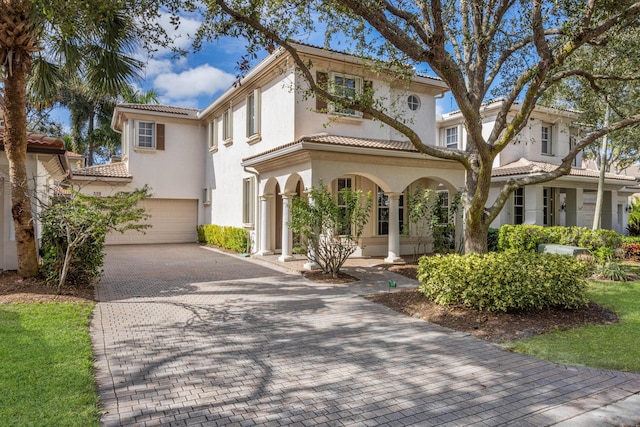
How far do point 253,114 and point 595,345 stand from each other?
47.4 ft

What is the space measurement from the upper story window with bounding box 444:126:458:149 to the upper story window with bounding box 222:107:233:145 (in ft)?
38.1

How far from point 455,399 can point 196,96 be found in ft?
76.7

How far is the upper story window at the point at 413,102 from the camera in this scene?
16.7 meters

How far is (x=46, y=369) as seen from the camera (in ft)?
15.6

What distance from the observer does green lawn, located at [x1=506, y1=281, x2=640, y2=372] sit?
5.43 m

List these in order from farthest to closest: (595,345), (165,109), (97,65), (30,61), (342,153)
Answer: (165,109)
(342,153)
(97,65)
(30,61)
(595,345)

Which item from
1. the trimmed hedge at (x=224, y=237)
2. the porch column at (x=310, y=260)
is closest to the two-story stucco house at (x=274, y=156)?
the trimmed hedge at (x=224, y=237)

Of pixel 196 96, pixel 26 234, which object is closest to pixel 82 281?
pixel 26 234

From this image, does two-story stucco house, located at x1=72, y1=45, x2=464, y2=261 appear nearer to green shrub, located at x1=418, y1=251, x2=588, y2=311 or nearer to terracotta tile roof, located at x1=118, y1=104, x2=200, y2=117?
terracotta tile roof, located at x1=118, y1=104, x2=200, y2=117

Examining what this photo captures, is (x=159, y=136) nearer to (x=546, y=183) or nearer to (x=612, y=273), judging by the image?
(x=546, y=183)

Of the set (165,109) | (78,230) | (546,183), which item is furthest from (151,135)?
(546,183)

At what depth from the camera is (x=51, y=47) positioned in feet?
31.2

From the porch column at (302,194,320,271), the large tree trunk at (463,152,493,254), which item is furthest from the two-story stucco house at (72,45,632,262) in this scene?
the large tree trunk at (463,152,493,254)

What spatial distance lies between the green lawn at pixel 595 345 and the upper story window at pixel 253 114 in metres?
12.8
